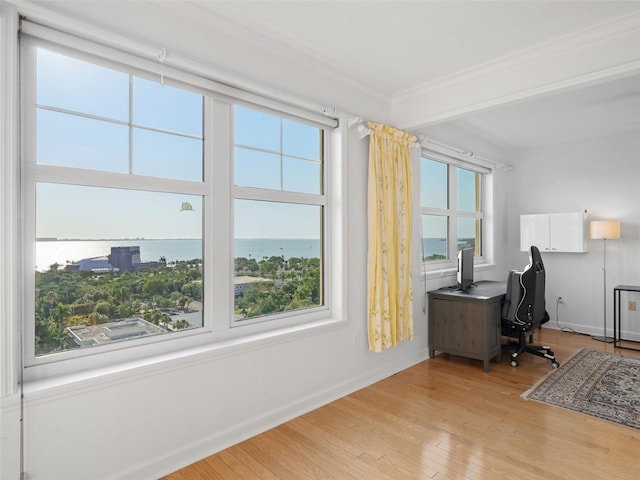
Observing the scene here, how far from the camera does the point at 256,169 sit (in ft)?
8.85

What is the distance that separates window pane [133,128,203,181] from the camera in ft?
7.01

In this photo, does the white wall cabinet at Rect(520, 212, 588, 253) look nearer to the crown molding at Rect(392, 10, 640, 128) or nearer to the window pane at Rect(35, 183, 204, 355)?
the crown molding at Rect(392, 10, 640, 128)

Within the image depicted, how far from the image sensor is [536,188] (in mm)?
5453

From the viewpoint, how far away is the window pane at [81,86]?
1.84 m

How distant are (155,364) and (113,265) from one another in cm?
58

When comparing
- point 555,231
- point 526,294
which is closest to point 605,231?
point 555,231

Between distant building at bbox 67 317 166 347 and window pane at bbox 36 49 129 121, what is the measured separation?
1116 mm

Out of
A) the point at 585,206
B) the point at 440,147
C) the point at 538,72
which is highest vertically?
the point at 538,72

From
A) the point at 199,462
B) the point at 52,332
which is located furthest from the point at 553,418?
the point at 52,332

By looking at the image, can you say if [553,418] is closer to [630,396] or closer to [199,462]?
[630,396]

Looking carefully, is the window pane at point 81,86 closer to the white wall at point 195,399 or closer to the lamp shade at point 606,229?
the white wall at point 195,399

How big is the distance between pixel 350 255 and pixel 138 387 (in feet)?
5.96

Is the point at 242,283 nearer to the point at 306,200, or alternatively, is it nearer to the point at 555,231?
the point at 306,200

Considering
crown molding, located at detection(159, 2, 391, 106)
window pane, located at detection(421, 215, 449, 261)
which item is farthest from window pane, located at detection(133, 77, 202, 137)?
window pane, located at detection(421, 215, 449, 261)
